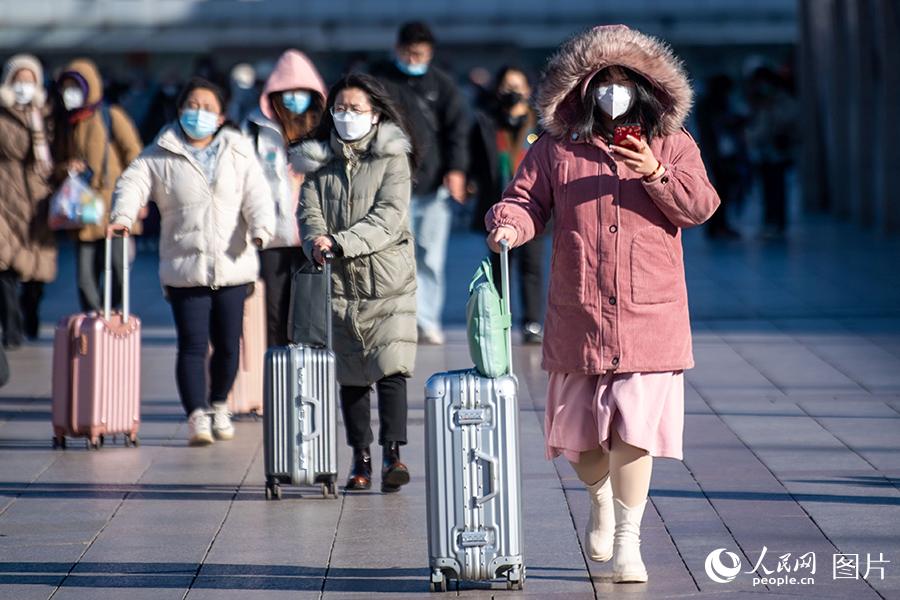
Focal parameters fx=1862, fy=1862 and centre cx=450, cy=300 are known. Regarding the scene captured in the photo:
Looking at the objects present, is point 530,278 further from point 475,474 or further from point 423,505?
point 475,474

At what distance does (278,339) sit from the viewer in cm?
927

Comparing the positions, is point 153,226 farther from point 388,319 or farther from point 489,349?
point 489,349

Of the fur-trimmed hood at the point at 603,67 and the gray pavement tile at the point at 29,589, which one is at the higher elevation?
the fur-trimmed hood at the point at 603,67

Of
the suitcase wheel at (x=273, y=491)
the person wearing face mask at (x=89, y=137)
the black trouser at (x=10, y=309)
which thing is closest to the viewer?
the suitcase wheel at (x=273, y=491)

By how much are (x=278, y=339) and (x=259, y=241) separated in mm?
948

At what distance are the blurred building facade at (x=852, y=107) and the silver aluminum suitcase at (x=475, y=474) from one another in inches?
620

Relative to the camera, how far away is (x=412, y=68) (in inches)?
460

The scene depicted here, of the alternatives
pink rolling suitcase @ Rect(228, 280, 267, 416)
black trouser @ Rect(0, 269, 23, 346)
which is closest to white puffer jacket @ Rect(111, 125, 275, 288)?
pink rolling suitcase @ Rect(228, 280, 267, 416)

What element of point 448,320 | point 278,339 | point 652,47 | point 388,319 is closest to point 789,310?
point 448,320

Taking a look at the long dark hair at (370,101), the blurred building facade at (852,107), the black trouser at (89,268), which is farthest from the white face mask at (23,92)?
the blurred building facade at (852,107)

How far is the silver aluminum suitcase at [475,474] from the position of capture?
5.71 m

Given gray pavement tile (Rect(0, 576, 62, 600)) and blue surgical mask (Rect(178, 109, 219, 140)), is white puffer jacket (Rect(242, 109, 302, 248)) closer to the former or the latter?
blue surgical mask (Rect(178, 109, 219, 140))

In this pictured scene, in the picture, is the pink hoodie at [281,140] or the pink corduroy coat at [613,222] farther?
the pink hoodie at [281,140]

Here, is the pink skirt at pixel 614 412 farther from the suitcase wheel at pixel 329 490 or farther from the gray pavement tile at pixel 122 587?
the suitcase wheel at pixel 329 490
